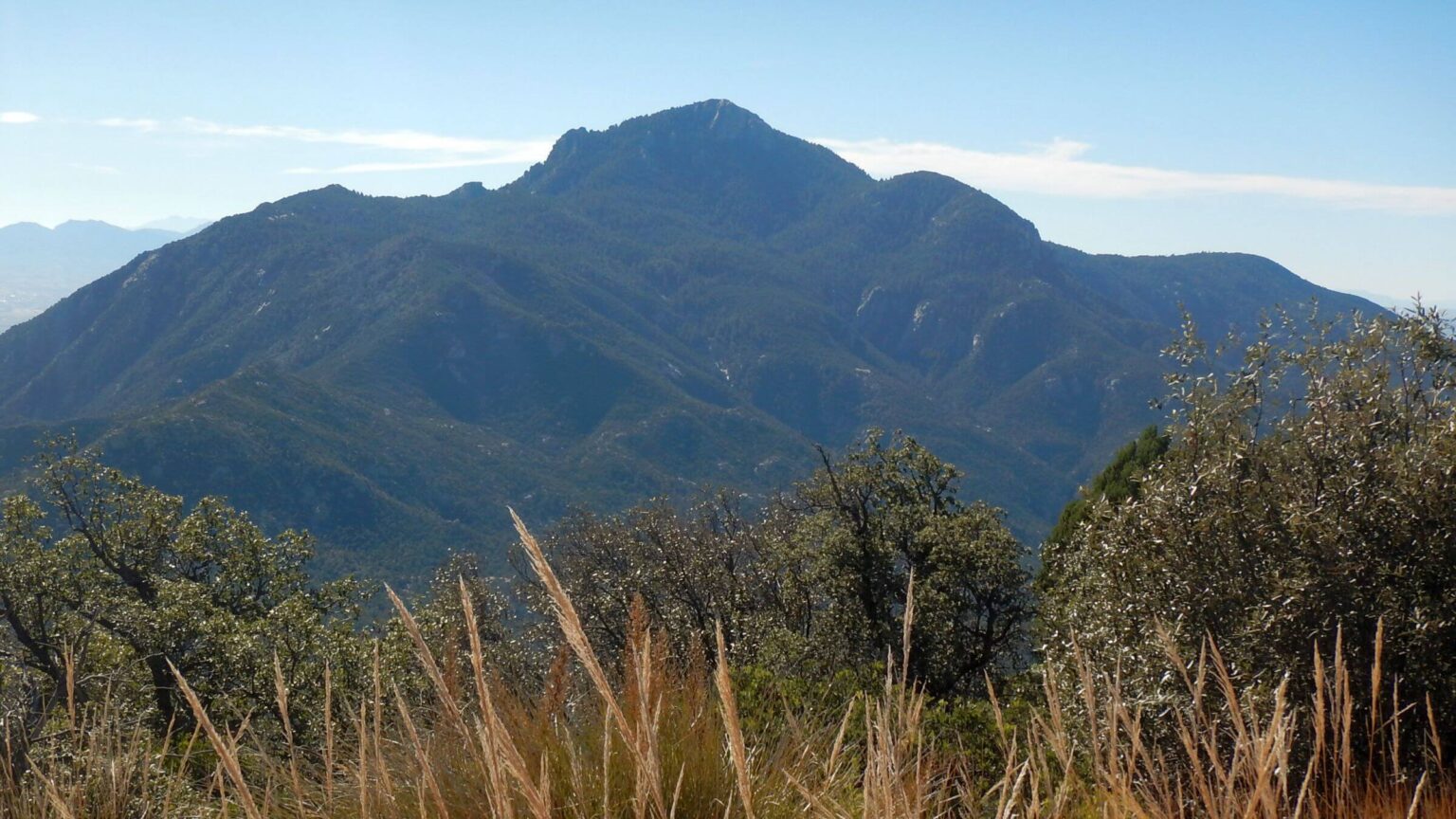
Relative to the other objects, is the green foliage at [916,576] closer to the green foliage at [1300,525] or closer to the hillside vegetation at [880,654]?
the hillside vegetation at [880,654]

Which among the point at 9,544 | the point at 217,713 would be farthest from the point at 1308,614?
the point at 9,544

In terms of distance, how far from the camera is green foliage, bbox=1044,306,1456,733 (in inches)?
276

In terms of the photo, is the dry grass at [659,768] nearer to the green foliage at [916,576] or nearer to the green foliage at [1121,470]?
the green foliage at [916,576]

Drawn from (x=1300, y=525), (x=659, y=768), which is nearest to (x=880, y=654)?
(x=1300, y=525)

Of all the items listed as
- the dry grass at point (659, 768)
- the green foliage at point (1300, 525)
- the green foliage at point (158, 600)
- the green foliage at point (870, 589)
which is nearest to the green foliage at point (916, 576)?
the green foliage at point (870, 589)

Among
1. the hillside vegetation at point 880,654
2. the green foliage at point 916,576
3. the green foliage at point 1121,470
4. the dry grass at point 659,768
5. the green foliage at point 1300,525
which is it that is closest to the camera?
the dry grass at point 659,768

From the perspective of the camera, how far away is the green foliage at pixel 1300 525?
7008 mm

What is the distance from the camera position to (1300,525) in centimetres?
739

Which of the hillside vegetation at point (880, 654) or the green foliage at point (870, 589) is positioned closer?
the hillside vegetation at point (880, 654)

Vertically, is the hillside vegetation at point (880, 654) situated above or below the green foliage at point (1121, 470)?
above

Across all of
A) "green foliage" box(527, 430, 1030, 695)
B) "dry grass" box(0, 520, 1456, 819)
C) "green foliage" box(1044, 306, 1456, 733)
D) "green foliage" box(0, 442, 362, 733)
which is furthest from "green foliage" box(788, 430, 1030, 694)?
"dry grass" box(0, 520, 1456, 819)

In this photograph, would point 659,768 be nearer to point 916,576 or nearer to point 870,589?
point 916,576

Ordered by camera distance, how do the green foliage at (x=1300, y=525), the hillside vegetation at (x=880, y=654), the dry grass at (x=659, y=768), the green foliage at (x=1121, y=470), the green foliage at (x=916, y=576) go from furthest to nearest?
the green foliage at (x=1121, y=470), the green foliage at (x=916, y=576), the green foliage at (x=1300, y=525), the hillside vegetation at (x=880, y=654), the dry grass at (x=659, y=768)

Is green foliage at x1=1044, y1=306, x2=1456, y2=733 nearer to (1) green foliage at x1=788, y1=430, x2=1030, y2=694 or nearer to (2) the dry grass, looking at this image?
(2) the dry grass
